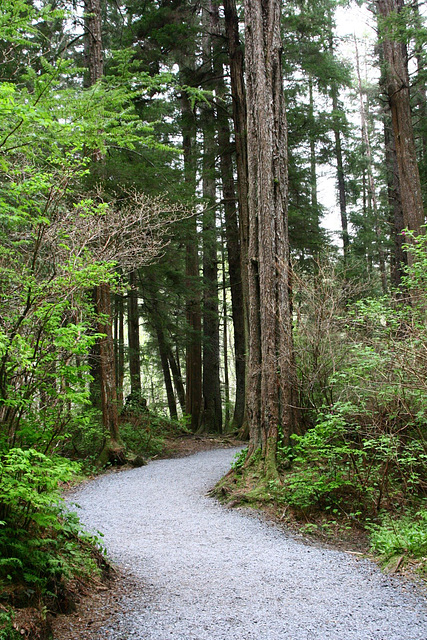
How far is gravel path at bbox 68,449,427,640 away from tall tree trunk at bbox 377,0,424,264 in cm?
872

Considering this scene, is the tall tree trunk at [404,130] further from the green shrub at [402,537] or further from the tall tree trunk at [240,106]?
the green shrub at [402,537]

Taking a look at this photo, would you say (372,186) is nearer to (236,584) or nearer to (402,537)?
(402,537)

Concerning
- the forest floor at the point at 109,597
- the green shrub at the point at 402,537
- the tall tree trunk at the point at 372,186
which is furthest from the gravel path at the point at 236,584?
the tall tree trunk at the point at 372,186

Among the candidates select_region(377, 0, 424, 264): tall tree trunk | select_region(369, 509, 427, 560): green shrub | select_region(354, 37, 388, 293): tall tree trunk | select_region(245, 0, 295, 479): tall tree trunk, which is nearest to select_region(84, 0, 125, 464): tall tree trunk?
select_region(245, 0, 295, 479): tall tree trunk

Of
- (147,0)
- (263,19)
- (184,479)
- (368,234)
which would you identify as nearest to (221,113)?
(147,0)

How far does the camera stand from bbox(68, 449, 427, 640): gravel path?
121 inches

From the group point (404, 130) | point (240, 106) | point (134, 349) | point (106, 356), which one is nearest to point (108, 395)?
point (106, 356)

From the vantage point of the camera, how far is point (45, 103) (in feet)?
12.8

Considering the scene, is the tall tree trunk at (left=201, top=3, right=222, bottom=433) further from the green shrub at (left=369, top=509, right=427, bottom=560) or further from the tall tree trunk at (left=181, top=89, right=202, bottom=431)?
the green shrub at (left=369, top=509, right=427, bottom=560)

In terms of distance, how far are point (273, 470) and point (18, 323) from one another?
439 cm

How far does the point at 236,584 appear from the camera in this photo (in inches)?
151

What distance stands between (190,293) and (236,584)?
1071cm

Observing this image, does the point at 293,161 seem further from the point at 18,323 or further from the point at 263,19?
the point at 18,323

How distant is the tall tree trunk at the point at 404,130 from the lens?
11680mm
